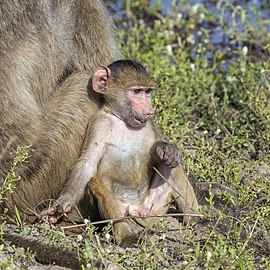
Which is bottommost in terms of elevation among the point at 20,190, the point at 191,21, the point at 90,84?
the point at 191,21

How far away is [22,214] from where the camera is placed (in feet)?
15.9

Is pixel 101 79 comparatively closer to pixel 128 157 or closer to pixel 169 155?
pixel 128 157

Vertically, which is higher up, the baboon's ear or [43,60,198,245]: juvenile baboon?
the baboon's ear

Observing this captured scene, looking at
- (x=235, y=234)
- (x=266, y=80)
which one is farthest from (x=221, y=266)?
(x=266, y=80)

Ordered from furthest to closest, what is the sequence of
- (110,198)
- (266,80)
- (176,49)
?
1. (176,49)
2. (266,80)
3. (110,198)

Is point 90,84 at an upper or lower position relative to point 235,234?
upper

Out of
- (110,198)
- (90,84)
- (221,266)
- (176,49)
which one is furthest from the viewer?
(176,49)

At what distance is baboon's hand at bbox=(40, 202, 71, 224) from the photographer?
15.5 feet

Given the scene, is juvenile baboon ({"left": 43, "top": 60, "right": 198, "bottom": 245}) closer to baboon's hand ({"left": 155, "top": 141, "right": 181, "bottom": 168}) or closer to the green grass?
baboon's hand ({"left": 155, "top": 141, "right": 181, "bottom": 168})

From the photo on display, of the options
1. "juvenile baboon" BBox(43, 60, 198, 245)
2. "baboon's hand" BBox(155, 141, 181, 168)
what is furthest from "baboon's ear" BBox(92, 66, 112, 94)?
"baboon's hand" BBox(155, 141, 181, 168)

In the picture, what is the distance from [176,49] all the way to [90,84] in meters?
2.86

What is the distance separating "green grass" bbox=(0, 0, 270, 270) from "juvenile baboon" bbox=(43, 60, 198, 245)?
15 centimetres

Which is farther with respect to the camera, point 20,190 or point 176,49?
point 176,49

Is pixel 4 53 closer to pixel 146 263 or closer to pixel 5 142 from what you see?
pixel 5 142
